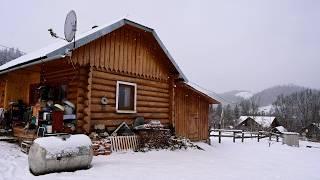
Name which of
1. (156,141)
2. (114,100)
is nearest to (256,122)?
(156,141)

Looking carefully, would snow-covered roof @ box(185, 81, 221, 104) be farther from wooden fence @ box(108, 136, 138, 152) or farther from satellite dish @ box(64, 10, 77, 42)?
satellite dish @ box(64, 10, 77, 42)

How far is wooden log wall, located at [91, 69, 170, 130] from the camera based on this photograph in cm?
1303

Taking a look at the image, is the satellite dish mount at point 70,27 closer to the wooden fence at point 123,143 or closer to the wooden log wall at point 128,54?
the wooden log wall at point 128,54

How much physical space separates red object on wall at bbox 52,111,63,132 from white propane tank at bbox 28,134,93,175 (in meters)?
2.30

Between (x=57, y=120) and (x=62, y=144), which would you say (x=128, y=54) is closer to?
(x=57, y=120)

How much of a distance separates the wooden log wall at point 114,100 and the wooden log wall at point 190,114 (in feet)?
6.32

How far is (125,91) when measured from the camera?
14445mm

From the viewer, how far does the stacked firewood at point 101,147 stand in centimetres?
1154

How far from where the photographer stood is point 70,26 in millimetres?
11625

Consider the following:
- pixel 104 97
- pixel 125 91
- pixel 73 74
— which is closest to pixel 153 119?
pixel 125 91

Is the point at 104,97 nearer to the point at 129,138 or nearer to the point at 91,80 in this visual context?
the point at 91,80

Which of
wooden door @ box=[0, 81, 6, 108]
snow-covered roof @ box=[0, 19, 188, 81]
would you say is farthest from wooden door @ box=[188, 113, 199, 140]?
wooden door @ box=[0, 81, 6, 108]

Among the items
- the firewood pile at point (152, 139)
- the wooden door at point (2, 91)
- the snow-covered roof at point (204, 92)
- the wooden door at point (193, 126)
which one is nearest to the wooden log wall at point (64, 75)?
the firewood pile at point (152, 139)

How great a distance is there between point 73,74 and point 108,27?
229cm
